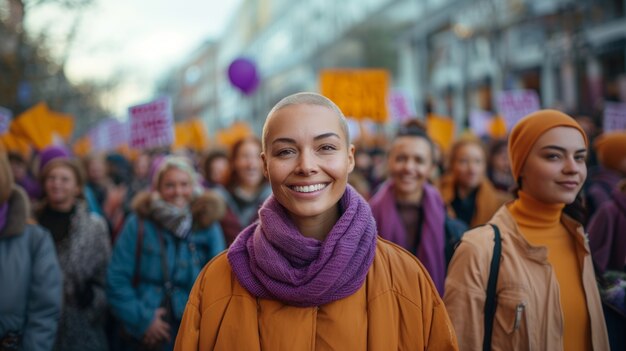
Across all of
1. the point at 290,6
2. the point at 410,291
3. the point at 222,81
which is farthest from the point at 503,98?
the point at 222,81

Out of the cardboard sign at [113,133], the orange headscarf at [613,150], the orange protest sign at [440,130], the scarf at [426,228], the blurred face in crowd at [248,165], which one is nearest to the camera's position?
the scarf at [426,228]

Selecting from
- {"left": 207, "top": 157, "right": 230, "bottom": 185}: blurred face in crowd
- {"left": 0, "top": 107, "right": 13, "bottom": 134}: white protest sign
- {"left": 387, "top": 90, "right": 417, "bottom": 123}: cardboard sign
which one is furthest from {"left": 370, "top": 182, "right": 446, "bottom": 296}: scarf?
{"left": 387, "top": 90, "right": 417, "bottom": 123}: cardboard sign

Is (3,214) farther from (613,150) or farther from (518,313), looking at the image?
(613,150)

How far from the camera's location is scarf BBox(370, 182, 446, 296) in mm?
3461

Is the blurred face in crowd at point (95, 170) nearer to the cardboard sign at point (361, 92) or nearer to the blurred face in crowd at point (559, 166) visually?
the cardboard sign at point (361, 92)

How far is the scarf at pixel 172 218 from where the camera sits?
3.75 meters

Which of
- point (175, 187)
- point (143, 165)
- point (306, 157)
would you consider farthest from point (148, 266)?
point (143, 165)

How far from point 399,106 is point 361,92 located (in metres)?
4.41

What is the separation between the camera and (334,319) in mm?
1854

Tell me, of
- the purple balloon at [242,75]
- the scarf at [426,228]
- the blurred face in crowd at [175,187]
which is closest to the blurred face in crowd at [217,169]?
the blurred face in crowd at [175,187]

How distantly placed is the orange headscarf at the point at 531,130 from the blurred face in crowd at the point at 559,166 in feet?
0.09

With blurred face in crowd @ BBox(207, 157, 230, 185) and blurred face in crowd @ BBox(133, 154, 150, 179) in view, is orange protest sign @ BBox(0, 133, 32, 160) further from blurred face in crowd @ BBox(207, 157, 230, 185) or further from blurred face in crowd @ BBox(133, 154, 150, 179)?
blurred face in crowd @ BBox(207, 157, 230, 185)

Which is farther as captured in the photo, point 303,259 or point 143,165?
point 143,165

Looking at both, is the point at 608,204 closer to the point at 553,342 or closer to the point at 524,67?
the point at 553,342
